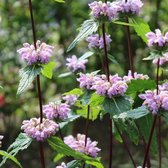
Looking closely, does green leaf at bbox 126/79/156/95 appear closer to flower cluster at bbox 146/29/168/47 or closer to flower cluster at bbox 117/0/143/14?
flower cluster at bbox 146/29/168/47

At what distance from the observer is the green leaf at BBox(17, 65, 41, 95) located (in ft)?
5.10

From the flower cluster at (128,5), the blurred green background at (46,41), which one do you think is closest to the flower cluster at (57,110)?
the flower cluster at (128,5)

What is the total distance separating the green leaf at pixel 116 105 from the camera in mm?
1561

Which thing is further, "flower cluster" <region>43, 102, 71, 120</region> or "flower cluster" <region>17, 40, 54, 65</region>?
"flower cluster" <region>43, 102, 71, 120</region>

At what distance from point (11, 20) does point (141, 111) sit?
120 inches

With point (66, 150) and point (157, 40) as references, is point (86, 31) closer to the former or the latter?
point (157, 40)

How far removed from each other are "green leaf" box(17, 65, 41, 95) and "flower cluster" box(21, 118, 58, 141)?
0.12m

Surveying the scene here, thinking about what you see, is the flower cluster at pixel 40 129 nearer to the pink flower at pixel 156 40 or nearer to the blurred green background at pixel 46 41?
the pink flower at pixel 156 40

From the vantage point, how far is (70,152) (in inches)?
61.3

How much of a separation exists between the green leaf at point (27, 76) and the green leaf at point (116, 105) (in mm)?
215

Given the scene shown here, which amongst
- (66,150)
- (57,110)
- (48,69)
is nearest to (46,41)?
(57,110)

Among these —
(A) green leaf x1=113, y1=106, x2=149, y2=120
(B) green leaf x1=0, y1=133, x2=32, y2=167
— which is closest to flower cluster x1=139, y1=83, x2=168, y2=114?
(A) green leaf x1=113, y1=106, x2=149, y2=120

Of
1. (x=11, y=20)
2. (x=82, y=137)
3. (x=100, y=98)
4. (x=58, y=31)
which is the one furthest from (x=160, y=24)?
(x=100, y=98)

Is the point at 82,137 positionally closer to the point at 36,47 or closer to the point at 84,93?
the point at 84,93
